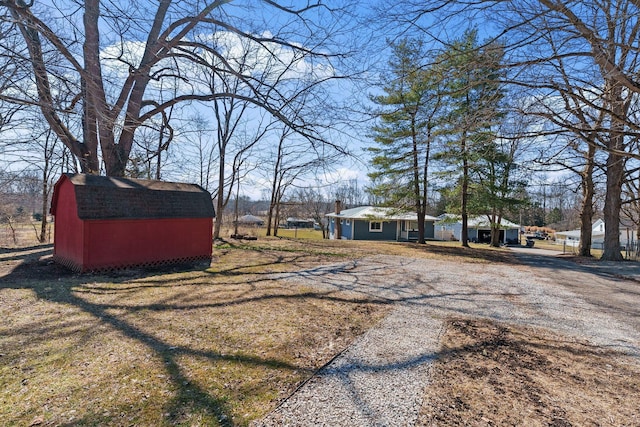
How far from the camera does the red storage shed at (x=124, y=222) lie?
6.34 meters

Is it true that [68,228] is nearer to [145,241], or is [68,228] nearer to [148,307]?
[145,241]

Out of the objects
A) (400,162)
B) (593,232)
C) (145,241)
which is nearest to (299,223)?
(400,162)

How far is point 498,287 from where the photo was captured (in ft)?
22.5

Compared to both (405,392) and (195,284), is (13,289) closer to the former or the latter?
(195,284)

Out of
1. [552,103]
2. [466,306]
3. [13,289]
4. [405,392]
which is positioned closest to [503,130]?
[552,103]

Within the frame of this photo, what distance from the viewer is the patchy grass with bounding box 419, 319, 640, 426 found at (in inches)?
87.1

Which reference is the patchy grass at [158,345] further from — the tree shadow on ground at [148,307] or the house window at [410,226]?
the house window at [410,226]

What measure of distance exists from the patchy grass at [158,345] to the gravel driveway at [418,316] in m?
→ 0.28

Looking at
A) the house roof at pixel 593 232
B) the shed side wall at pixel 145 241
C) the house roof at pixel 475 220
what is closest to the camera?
the shed side wall at pixel 145 241

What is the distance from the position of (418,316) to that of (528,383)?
1.84 metres

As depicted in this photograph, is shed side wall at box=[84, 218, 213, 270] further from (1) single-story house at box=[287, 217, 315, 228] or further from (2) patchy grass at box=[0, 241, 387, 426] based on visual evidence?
(1) single-story house at box=[287, 217, 315, 228]

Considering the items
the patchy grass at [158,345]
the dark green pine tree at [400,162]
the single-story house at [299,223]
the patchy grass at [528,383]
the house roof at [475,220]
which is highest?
the dark green pine tree at [400,162]

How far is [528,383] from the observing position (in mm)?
2688

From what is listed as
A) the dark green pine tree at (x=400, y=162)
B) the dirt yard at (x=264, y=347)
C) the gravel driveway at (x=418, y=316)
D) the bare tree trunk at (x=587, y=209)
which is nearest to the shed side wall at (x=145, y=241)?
the dirt yard at (x=264, y=347)
